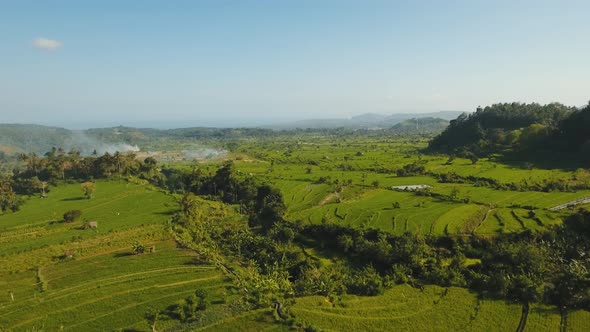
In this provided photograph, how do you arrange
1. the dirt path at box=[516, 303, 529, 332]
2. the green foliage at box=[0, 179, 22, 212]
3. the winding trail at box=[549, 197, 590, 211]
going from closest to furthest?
the dirt path at box=[516, 303, 529, 332] < the winding trail at box=[549, 197, 590, 211] < the green foliage at box=[0, 179, 22, 212]

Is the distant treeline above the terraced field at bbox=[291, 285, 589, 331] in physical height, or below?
above

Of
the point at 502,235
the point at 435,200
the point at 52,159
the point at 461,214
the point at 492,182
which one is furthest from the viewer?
the point at 52,159

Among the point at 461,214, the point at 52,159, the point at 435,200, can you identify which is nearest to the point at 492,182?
the point at 435,200

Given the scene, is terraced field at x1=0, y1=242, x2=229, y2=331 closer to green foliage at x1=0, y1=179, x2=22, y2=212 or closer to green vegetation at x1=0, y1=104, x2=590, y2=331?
green vegetation at x1=0, y1=104, x2=590, y2=331

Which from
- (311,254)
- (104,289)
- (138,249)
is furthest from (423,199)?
(104,289)

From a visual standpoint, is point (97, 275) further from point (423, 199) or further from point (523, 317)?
point (423, 199)

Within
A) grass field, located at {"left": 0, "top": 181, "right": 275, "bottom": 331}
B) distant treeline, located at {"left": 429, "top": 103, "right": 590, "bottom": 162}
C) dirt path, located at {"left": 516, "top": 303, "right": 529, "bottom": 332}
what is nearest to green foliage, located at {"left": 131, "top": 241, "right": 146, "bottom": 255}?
grass field, located at {"left": 0, "top": 181, "right": 275, "bottom": 331}

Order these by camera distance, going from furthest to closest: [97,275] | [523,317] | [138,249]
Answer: [138,249] < [97,275] < [523,317]

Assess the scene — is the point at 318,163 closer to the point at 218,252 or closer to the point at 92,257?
the point at 218,252

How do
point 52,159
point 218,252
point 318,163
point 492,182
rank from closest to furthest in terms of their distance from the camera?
point 218,252 < point 492,182 < point 52,159 < point 318,163
